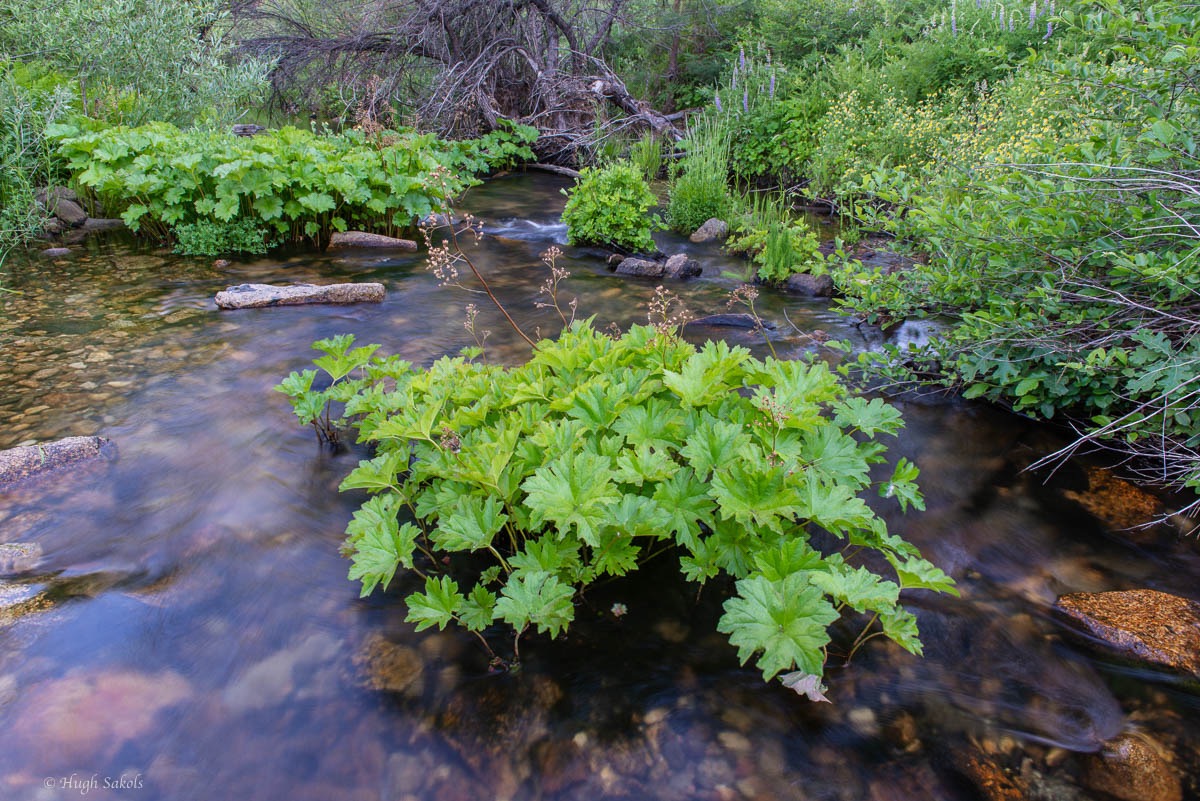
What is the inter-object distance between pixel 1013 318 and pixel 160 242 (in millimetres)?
7985

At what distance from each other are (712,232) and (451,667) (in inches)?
271

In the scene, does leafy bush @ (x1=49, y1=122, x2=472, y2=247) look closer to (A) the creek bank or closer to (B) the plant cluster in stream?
(A) the creek bank

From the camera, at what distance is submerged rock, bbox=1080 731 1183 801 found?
201 cm

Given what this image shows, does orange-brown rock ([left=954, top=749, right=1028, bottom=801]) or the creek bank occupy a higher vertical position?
the creek bank

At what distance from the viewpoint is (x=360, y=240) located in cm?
744

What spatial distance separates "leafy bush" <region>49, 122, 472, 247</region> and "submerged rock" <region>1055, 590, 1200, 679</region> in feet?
18.9

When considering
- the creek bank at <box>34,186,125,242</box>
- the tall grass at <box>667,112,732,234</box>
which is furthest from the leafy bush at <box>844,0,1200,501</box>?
the creek bank at <box>34,186,125,242</box>

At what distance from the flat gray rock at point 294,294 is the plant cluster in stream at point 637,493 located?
3201mm

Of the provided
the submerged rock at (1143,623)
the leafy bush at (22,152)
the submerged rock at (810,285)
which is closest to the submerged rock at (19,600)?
the submerged rock at (1143,623)

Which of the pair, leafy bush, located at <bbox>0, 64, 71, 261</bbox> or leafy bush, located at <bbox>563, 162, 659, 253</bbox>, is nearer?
leafy bush, located at <bbox>0, 64, 71, 261</bbox>

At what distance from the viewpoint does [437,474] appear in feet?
8.70

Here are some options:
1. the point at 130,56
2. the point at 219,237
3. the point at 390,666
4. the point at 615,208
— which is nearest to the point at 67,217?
the point at 219,237

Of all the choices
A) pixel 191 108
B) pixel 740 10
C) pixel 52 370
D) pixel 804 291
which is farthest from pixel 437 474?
pixel 740 10

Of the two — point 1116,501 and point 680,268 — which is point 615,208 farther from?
point 1116,501
